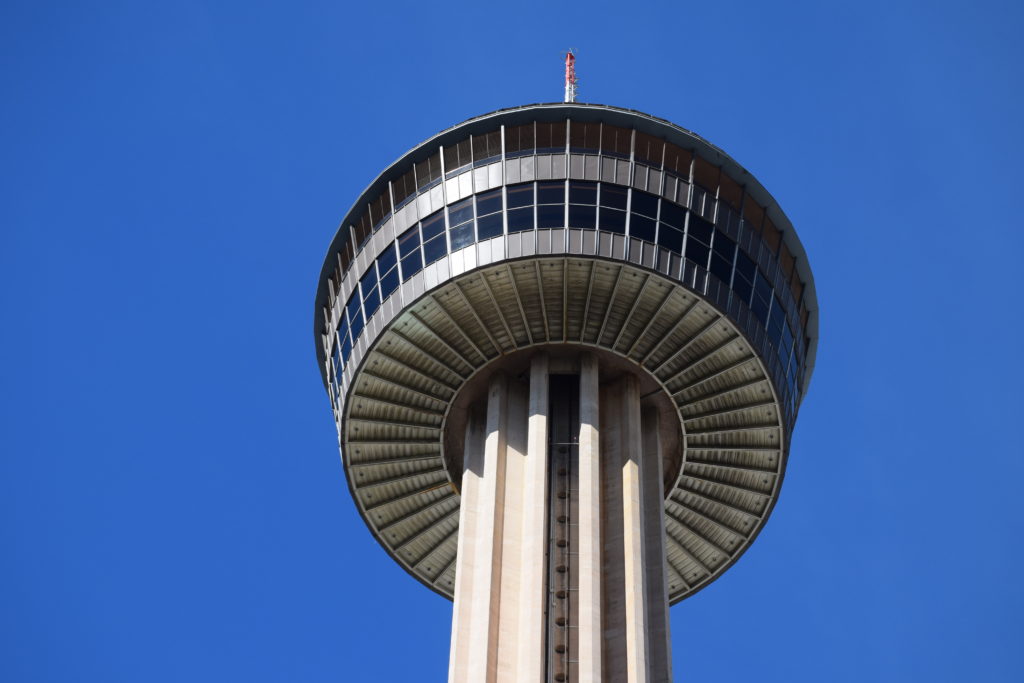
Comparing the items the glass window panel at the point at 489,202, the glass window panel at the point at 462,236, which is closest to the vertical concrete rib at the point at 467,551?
the glass window panel at the point at 462,236

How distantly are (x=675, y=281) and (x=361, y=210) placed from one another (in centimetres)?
1261

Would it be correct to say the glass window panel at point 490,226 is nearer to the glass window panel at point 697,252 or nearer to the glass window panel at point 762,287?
the glass window panel at point 697,252

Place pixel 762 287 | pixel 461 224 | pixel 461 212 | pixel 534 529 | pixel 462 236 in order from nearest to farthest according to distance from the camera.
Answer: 1. pixel 534 529
2. pixel 462 236
3. pixel 461 224
4. pixel 461 212
5. pixel 762 287

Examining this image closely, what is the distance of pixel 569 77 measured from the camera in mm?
67875

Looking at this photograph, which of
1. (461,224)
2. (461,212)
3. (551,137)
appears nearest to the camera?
(461,224)

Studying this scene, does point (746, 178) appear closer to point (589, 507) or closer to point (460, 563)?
point (589, 507)

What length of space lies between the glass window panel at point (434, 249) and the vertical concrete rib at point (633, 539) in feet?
26.6

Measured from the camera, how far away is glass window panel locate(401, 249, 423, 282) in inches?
2212

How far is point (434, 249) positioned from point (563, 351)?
5907 millimetres

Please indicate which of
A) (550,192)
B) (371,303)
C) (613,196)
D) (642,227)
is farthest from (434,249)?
(642,227)

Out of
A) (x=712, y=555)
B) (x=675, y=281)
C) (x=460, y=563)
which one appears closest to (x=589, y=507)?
(x=460, y=563)

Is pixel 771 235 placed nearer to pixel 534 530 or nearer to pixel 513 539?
pixel 534 530

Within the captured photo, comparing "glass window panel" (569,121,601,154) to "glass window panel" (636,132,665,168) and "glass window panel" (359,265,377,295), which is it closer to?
"glass window panel" (636,132,665,168)

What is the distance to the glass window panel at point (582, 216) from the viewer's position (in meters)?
55.0
